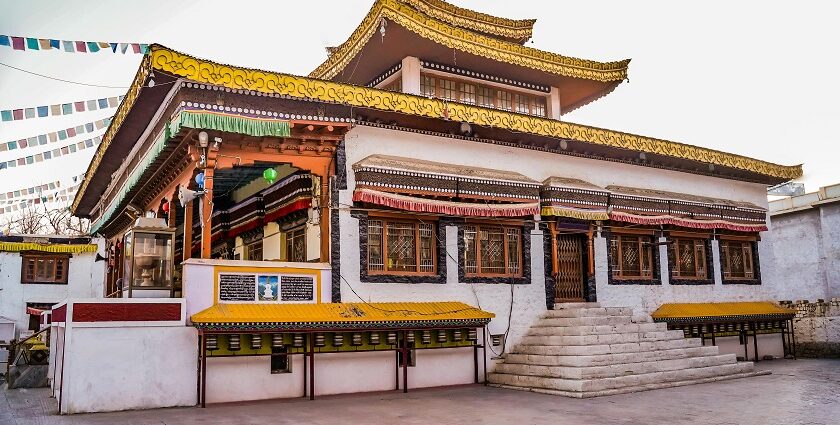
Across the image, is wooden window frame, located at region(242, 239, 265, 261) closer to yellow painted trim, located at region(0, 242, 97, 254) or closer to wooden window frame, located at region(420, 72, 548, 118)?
wooden window frame, located at region(420, 72, 548, 118)

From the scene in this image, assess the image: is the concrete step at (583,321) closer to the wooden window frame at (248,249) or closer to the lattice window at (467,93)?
the lattice window at (467,93)

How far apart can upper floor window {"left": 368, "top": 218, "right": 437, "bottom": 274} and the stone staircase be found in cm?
301

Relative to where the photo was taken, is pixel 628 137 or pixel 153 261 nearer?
pixel 153 261

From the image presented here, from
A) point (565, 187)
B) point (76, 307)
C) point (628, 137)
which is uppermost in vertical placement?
point (628, 137)

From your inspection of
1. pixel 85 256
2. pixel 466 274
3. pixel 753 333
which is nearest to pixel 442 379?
pixel 466 274

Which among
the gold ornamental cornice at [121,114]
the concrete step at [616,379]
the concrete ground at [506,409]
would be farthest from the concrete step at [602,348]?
the gold ornamental cornice at [121,114]

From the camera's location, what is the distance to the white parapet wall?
1095 cm

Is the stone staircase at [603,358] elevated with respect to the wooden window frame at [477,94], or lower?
lower

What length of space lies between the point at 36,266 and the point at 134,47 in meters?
19.6

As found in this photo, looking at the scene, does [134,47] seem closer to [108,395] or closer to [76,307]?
[76,307]

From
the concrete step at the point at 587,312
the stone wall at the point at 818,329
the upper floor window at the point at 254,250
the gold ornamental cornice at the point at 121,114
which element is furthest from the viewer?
the stone wall at the point at 818,329

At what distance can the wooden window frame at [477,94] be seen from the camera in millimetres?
17500

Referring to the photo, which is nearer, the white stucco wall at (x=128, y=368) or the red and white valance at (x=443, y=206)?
the white stucco wall at (x=128, y=368)

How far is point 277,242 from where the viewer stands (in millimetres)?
17188
